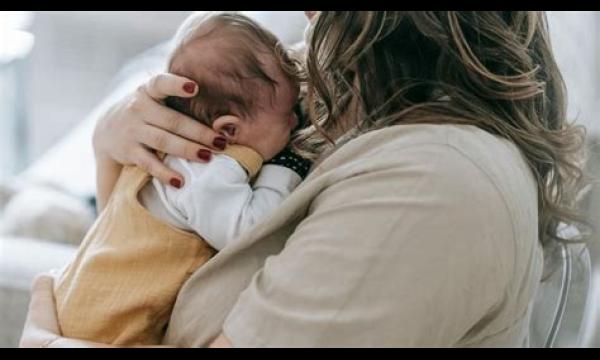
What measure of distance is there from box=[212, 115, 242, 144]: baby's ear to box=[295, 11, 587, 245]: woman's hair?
0.09 meters

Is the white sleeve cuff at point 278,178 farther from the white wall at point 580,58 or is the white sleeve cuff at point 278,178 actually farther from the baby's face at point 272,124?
the white wall at point 580,58

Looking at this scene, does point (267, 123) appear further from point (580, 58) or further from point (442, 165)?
point (580, 58)

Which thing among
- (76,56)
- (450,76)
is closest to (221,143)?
(450,76)

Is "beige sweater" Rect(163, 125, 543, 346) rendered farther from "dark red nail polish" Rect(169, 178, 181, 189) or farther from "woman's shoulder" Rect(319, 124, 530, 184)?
"dark red nail polish" Rect(169, 178, 181, 189)

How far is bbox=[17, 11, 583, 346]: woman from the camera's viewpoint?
765 millimetres

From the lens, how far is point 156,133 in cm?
100

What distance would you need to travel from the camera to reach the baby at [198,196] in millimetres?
937

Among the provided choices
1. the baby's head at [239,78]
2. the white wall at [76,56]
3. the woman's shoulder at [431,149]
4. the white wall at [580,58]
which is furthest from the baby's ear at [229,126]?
the white wall at [76,56]

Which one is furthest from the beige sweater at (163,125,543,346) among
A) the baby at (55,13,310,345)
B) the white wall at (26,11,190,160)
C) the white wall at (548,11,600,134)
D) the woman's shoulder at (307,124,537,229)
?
the white wall at (26,11,190,160)

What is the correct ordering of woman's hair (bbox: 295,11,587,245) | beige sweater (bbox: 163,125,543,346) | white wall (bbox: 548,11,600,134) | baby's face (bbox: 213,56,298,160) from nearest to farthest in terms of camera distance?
beige sweater (bbox: 163,125,543,346) → woman's hair (bbox: 295,11,587,245) → baby's face (bbox: 213,56,298,160) → white wall (bbox: 548,11,600,134)

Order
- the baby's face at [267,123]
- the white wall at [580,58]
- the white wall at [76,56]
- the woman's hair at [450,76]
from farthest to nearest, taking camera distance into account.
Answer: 1. the white wall at [76,56]
2. the white wall at [580,58]
3. the baby's face at [267,123]
4. the woman's hair at [450,76]

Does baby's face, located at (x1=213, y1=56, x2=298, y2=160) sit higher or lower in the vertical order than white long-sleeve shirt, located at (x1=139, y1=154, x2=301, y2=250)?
higher

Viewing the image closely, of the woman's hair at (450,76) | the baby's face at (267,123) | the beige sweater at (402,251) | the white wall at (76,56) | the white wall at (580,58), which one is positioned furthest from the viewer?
the white wall at (76,56)

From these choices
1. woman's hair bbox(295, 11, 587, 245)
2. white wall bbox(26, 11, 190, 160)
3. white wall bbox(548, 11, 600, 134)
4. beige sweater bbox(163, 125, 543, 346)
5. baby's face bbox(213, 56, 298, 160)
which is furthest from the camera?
white wall bbox(26, 11, 190, 160)
